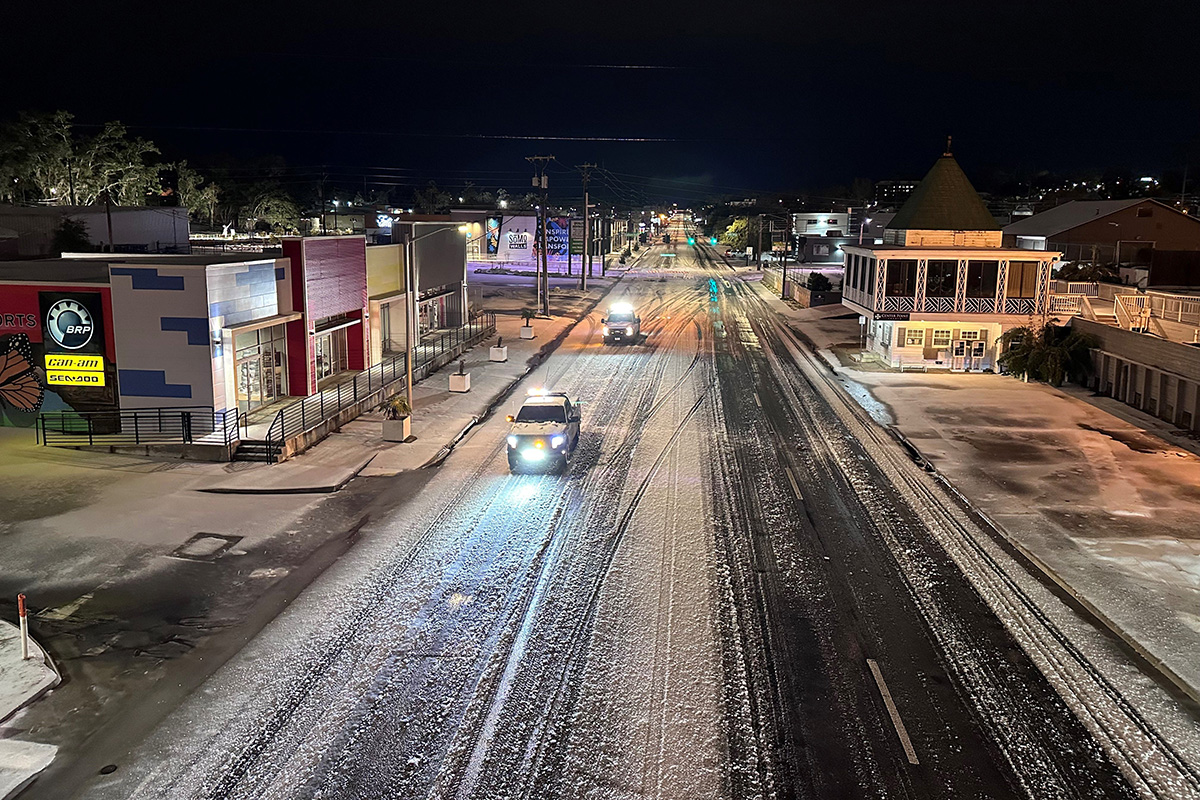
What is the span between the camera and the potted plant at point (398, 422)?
2528 centimetres

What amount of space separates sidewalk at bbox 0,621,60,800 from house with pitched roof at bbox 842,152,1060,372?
3434 centimetres

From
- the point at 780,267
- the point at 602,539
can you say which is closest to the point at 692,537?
the point at 602,539

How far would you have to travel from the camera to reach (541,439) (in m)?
22.0

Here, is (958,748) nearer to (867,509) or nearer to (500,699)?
(500,699)

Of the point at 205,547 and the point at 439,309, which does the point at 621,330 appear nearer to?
the point at 439,309

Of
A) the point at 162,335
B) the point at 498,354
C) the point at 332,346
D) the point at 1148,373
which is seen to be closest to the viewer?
the point at 162,335

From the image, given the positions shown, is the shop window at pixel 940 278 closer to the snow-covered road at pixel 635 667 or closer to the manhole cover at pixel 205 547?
the snow-covered road at pixel 635 667

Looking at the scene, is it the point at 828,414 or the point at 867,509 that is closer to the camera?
the point at 867,509

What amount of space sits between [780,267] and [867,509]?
270ft

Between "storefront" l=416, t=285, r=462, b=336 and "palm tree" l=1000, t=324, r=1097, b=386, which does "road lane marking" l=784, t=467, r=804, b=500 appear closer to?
"palm tree" l=1000, t=324, r=1097, b=386

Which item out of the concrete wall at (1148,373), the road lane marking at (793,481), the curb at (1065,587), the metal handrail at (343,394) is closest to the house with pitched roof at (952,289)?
the concrete wall at (1148,373)

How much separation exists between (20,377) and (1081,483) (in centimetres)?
2876

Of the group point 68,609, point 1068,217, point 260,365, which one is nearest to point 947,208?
point 1068,217

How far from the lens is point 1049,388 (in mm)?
35000
